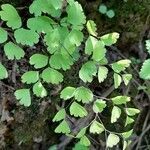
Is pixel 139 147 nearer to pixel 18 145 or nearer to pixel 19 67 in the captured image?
pixel 18 145

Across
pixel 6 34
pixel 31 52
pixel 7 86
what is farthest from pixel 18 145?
pixel 6 34

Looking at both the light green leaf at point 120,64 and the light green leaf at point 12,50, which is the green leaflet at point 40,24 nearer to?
the light green leaf at point 12,50

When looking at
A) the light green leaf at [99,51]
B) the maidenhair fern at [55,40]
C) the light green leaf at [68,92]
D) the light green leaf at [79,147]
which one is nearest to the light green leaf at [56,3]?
the maidenhair fern at [55,40]

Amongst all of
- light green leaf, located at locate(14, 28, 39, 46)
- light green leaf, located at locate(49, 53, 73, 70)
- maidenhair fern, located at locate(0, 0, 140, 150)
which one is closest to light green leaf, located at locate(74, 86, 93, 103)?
maidenhair fern, located at locate(0, 0, 140, 150)

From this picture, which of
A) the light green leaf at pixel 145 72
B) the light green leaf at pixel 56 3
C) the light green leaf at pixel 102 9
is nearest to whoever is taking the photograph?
the light green leaf at pixel 56 3

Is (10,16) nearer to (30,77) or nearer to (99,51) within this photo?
(30,77)

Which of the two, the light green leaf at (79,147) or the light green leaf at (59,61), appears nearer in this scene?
the light green leaf at (59,61)
